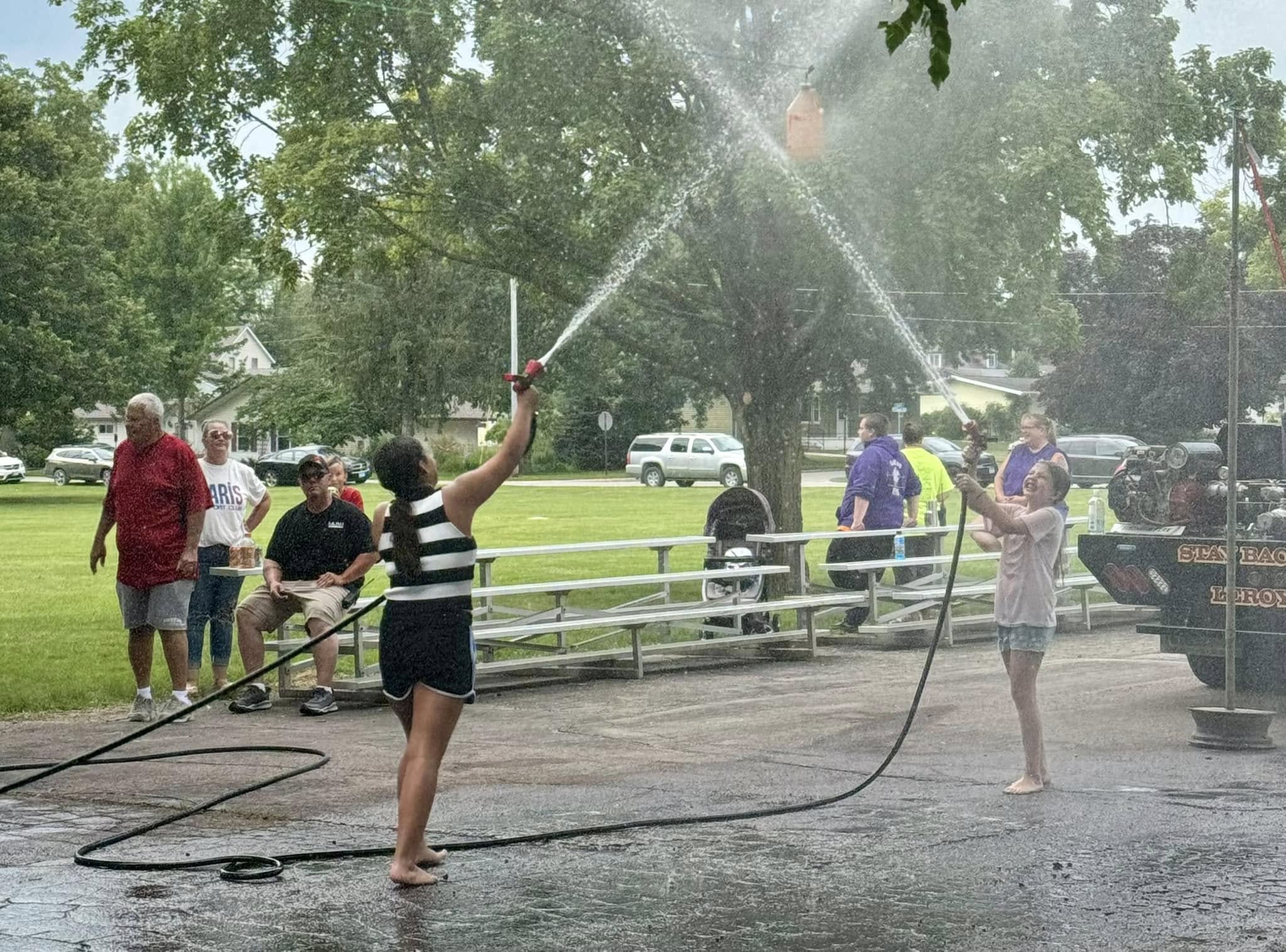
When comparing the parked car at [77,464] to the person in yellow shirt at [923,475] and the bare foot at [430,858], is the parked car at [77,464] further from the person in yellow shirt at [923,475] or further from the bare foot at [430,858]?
the bare foot at [430,858]

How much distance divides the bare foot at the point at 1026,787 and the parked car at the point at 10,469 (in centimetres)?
6010

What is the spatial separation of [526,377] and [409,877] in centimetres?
179

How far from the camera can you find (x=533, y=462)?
70.2m

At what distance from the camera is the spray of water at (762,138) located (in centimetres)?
1511

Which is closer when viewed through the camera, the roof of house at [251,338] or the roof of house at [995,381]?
the roof of house at [995,381]

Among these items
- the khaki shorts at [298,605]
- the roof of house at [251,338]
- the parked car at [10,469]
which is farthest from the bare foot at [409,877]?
the roof of house at [251,338]

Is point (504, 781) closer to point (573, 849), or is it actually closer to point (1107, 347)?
point (573, 849)

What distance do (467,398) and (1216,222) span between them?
48.0m

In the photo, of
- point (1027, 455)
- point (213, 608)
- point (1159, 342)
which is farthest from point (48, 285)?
point (1027, 455)

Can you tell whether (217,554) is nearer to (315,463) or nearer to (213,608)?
(213,608)

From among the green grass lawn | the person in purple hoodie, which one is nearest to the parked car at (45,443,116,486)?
the green grass lawn

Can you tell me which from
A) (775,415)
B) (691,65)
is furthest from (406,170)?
(775,415)

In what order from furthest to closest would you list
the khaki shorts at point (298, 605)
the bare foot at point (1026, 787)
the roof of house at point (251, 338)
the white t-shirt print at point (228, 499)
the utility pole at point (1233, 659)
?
the roof of house at point (251, 338) < the white t-shirt print at point (228, 499) < the khaki shorts at point (298, 605) < the utility pole at point (1233, 659) < the bare foot at point (1026, 787)

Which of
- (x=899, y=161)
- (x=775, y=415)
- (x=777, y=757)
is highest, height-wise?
(x=899, y=161)
